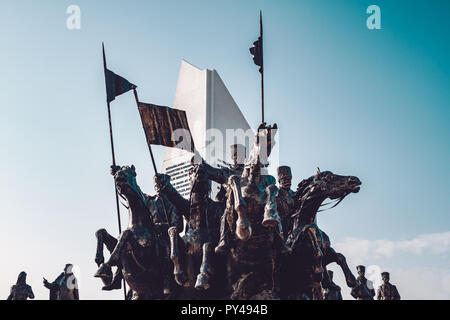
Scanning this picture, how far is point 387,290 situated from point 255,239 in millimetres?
5448

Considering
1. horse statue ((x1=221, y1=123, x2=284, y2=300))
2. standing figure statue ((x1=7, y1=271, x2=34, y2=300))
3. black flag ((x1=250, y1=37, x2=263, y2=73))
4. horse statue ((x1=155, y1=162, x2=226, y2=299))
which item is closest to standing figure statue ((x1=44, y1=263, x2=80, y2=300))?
standing figure statue ((x1=7, y1=271, x2=34, y2=300))

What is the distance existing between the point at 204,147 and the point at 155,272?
43.9ft

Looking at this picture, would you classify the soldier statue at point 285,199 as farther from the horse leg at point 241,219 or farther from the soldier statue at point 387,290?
the soldier statue at point 387,290

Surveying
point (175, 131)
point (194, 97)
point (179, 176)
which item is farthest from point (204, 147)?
point (175, 131)

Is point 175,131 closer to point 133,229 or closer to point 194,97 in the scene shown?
point 133,229

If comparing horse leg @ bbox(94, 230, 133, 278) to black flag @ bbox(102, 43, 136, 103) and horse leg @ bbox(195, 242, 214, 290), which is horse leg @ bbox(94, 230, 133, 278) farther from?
black flag @ bbox(102, 43, 136, 103)

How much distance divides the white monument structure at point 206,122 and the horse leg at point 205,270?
41.9ft

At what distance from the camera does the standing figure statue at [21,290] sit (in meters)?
10.8

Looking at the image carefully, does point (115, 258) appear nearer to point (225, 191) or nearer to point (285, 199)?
point (225, 191)

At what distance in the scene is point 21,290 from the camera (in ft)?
35.6

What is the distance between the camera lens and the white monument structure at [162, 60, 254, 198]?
2194 cm

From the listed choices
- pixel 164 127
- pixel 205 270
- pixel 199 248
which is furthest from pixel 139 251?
pixel 164 127
